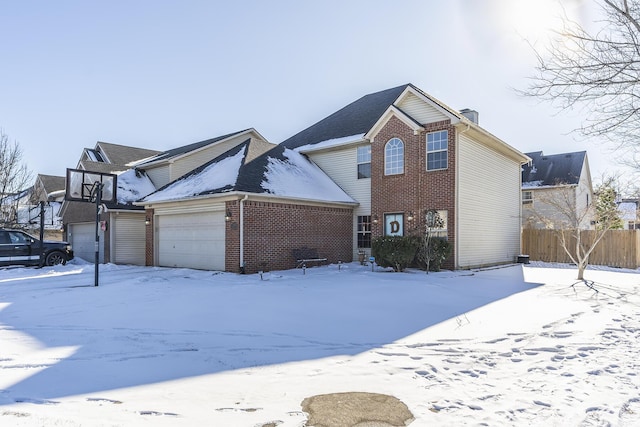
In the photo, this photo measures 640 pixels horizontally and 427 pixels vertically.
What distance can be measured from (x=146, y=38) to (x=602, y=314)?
14.3 meters

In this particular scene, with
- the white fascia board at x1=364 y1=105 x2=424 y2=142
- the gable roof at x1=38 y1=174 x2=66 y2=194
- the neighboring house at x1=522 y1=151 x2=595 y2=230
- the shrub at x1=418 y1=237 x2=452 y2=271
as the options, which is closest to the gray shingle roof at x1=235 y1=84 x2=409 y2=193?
the white fascia board at x1=364 y1=105 x2=424 y2=142

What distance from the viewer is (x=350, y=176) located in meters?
18.8

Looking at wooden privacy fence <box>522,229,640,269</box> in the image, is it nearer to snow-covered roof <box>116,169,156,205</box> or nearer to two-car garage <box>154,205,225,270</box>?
two-car garage <box>154,205,225,270</box>

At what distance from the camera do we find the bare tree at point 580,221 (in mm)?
14898

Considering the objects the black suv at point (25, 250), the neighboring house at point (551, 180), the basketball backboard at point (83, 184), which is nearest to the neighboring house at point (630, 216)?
the neighboring house at point (551, 180)

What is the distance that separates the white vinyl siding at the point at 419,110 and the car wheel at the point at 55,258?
15.9 meters

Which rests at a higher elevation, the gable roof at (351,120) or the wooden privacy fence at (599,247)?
the gable roof at (351,120)

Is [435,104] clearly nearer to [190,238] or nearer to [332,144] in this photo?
[332,144]

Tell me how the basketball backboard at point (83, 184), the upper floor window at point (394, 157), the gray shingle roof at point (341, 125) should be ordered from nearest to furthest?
the basketball backboard at point (83, 184), the gray shingle roof at point (341, 125), the upper floor window at point (394, 157)

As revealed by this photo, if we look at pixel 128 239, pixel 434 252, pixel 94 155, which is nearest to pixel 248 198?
pixel 434 252

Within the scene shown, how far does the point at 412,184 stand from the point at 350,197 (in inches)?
120

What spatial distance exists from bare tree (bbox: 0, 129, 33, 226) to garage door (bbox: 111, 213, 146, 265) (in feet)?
29.6

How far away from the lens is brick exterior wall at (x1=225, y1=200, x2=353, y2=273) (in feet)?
46.9

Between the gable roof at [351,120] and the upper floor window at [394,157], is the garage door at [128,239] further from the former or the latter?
the upper floor window at [394,157]
